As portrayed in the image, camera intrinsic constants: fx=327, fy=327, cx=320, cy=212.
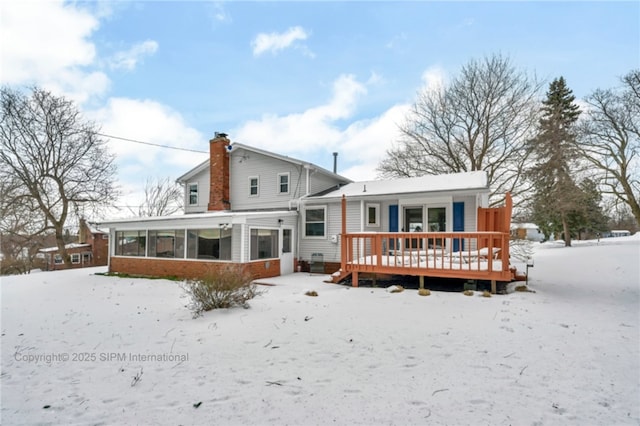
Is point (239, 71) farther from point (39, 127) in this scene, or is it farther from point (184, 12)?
point (39, 127)

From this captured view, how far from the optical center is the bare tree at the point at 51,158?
60.1ft

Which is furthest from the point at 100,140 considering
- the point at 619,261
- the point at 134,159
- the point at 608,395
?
the point at 619,261

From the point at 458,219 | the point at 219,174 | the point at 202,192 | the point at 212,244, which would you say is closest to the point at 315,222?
the point at 212,244

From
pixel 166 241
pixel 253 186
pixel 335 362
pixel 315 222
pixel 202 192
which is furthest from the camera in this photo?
pixel 202 192

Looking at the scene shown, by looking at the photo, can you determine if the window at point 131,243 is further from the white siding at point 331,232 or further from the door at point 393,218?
the door at point 393,218

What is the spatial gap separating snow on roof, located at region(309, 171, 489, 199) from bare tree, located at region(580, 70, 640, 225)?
994cm

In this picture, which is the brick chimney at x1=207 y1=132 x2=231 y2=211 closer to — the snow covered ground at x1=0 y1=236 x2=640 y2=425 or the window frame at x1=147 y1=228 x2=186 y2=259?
the window frame at x1=147 y1=228 x2=186 y2=259

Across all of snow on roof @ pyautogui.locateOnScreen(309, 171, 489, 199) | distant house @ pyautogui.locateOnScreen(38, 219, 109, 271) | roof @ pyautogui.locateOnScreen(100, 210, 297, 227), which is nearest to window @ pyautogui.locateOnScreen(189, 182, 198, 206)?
roof @ pyautogui.locateOnScreen(100, 210, 297, 227)

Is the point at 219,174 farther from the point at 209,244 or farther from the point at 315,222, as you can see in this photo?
the point at 315,222

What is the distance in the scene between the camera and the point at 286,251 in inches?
537

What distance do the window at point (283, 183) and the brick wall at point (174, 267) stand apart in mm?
3508

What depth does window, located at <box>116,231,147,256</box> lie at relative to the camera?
1429cm

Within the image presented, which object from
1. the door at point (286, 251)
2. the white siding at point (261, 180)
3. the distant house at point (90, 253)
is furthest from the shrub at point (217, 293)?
the distant house at point (90, 253)

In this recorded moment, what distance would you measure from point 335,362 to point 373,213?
9351 millimetres
